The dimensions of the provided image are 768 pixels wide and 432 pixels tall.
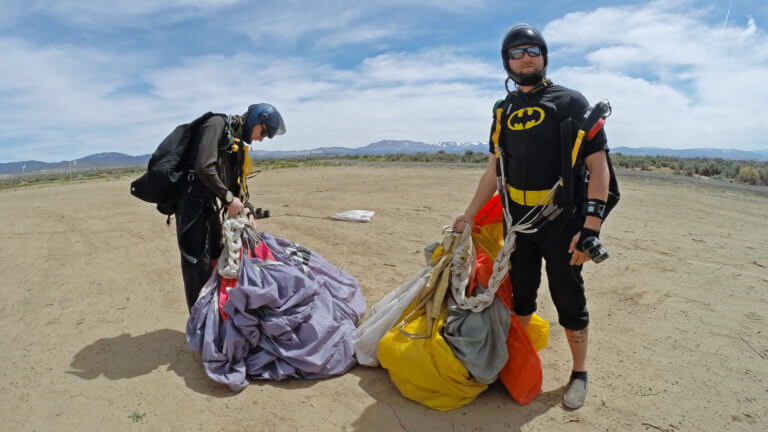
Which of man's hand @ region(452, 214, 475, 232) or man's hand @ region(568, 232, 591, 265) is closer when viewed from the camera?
man's hand @ region(568, 232, 591, 265)

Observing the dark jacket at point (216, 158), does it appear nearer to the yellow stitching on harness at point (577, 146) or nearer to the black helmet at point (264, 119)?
the black helmet at point (264, 119)

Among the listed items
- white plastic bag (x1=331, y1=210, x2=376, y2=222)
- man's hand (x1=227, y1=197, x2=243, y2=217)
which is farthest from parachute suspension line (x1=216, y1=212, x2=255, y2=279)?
white plastic bag (x1=331, y1=210, x2=376, y2=222)

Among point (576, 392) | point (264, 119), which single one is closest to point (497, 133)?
point (576, 392)

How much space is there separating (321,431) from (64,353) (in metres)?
2.41

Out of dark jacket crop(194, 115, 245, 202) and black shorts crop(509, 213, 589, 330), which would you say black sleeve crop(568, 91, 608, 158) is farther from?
dark jacket crop(194, 115, 245, 202)

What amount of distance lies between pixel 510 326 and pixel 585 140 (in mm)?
1309

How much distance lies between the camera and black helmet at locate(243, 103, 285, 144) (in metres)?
3.56

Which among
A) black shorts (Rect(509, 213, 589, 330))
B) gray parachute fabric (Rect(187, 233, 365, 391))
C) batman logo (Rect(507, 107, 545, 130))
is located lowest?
gray parachute fabric (Rect(187, 233, 365, 391))

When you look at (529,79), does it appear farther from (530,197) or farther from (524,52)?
(530,197)

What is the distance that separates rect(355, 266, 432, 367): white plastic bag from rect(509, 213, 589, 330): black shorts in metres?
0.66

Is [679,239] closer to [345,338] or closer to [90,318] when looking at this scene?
[345,338]

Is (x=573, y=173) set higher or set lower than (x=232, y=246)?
higher

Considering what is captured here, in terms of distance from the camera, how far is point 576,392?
2.78 m

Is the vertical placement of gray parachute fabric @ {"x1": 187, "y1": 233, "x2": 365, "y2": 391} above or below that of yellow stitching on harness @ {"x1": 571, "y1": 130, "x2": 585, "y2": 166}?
below
